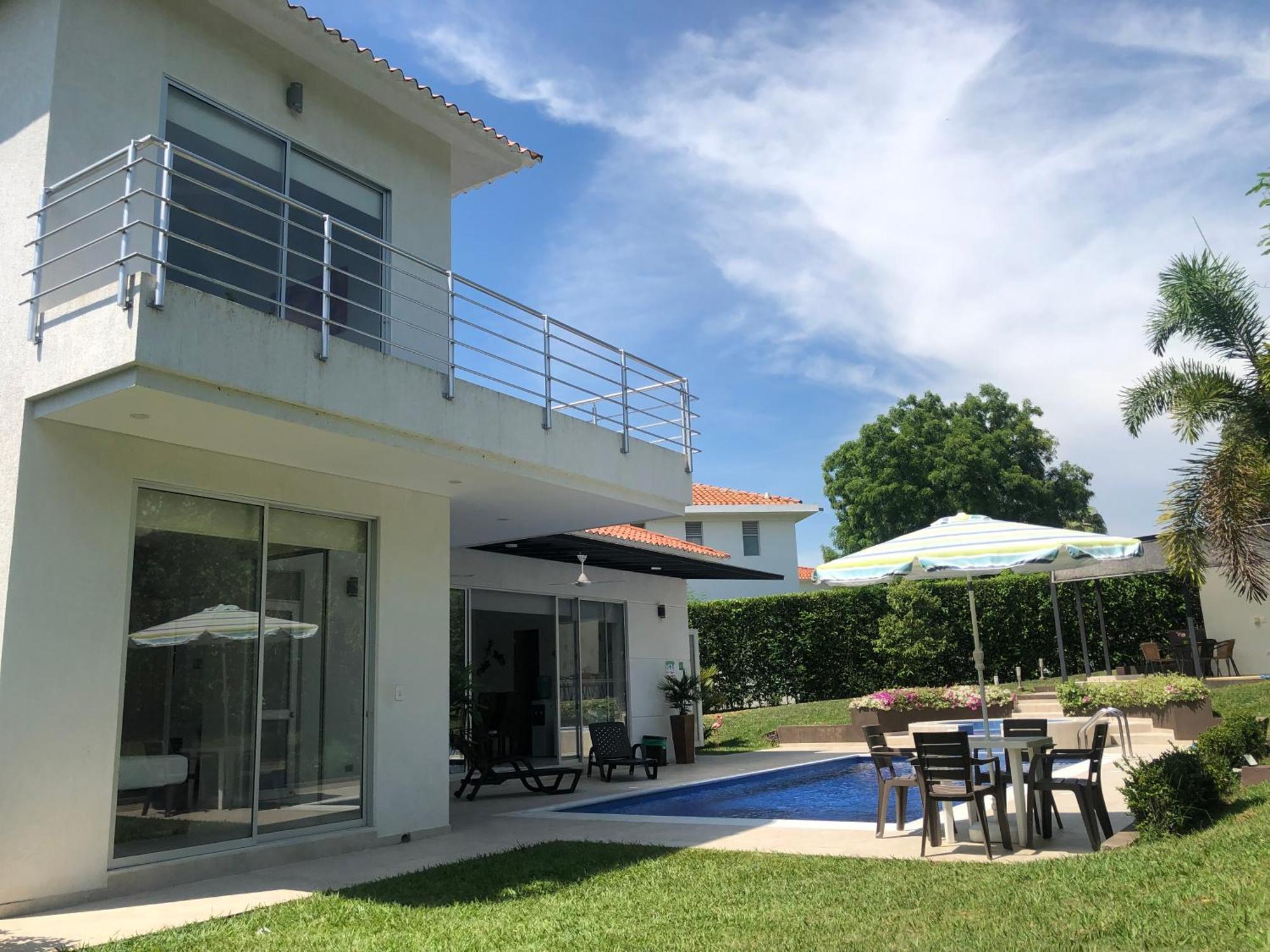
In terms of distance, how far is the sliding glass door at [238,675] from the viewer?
7969 millimetres

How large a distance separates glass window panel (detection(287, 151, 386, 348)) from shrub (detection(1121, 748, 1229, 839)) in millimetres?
7839

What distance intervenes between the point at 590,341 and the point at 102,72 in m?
5.42

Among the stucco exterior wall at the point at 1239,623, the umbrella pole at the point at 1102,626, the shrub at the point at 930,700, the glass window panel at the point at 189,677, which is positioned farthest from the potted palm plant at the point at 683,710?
the stucco exterior wall at the point at 1239,623

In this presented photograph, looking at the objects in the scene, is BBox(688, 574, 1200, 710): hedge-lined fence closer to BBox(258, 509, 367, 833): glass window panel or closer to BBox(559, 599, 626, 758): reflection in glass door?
BBox(559, 599, 626, 758): reflection in glass door

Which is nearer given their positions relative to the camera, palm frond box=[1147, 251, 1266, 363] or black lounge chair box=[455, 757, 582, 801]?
black lounge chair box=[455, 757, 582, 801]

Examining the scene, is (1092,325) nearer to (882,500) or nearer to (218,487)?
(218,487)

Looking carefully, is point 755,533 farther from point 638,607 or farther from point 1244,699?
point 1244,699

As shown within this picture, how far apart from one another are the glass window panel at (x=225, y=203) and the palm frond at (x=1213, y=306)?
14.3 m

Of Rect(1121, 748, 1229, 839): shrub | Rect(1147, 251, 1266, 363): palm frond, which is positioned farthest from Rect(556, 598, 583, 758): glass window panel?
Rect(1147, 251, 1266, 363): palm frond

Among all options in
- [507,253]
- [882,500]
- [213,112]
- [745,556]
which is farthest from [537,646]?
[882,500]

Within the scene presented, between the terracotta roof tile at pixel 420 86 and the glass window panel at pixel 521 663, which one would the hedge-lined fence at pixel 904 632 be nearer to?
the glass window panel at pixel 521 663

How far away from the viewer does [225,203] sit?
29.7ft

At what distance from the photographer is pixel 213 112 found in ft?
29.9

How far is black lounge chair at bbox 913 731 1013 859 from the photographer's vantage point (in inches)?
307
